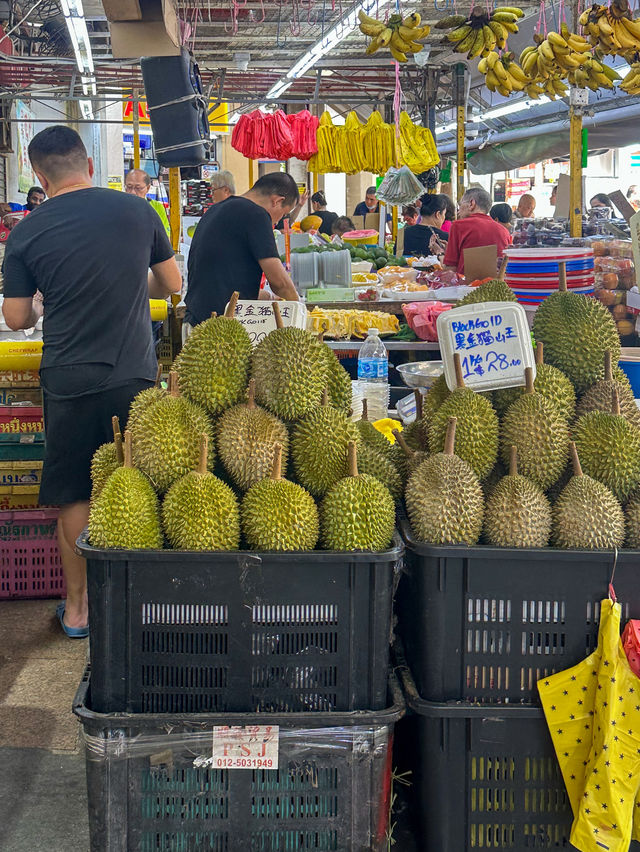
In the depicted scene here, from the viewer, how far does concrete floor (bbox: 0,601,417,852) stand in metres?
2.18

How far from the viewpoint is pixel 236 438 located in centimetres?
192

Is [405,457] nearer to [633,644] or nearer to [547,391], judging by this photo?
[547,391]

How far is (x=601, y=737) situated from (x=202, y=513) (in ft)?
2.89

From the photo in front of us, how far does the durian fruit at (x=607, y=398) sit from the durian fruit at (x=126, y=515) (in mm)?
1006

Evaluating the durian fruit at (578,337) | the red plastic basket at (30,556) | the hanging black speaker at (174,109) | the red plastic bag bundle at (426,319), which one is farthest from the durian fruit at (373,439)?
the hanging black speaker at (174,109)

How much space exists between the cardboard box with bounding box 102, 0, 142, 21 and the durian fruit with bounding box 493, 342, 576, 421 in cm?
407

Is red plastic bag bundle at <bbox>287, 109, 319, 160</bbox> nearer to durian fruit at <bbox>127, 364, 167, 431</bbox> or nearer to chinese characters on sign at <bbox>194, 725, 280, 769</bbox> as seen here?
durian fruit at <bbox>127, 364, 167, 431</bbox>

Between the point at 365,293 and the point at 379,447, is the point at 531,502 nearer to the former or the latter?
the point at 379,447

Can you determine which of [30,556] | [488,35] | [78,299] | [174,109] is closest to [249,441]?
[78,299]

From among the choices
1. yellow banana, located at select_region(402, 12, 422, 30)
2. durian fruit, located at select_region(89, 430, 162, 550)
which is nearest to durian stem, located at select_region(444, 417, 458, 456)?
durian fruit, located at select_region(89, 430, 162, 550)

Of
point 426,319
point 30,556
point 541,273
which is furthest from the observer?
point 426,319

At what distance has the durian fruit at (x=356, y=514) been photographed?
175 cm

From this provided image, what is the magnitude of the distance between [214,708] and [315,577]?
1.09 feet

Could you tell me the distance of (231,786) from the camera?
5.70 feet
